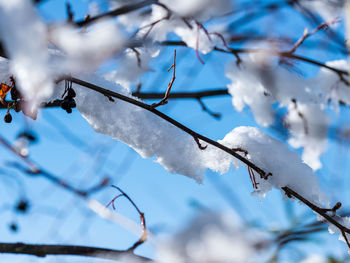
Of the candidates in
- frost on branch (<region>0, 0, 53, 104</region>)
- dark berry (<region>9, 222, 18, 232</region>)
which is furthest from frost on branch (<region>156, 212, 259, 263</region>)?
dark berry (<region>9, 222, 18, 232</region>)

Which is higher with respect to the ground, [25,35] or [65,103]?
[65,103]

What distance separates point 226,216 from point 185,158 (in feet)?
1.60

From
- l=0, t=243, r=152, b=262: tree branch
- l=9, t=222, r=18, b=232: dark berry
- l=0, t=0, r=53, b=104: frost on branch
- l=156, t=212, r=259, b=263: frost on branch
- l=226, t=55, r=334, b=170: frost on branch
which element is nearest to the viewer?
l=156, t=212, r=259, b=263: frost on branch

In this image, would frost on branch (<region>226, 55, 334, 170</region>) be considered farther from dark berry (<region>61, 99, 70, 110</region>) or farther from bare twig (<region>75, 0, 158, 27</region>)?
dark berry (<region>61, 99, 70, 110</region>)

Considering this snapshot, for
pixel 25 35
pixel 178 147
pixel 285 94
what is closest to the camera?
pixel 25 35

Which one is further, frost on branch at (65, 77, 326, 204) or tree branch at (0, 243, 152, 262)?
frost on branch at (65, 77, 326, 204)

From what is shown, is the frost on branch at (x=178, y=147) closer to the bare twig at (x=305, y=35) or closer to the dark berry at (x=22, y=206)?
the bare twig at (x=305, y=35)

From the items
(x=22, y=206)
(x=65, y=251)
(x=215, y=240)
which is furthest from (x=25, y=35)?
(x=22, y=206)

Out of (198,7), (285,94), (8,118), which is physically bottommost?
(8,118)

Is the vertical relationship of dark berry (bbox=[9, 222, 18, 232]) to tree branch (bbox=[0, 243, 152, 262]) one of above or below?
above

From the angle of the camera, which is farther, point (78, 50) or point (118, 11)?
point (118, 11)

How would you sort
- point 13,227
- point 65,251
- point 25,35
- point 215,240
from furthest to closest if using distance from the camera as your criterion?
point 13,227
point 65,251
point 25,35
point 215,240

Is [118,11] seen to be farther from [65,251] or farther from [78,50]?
[65,251]

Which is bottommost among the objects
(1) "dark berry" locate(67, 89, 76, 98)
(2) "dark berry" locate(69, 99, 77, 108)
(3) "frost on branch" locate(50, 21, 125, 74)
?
(3) "frost on branch" locate(50, 21, 125, 74)
